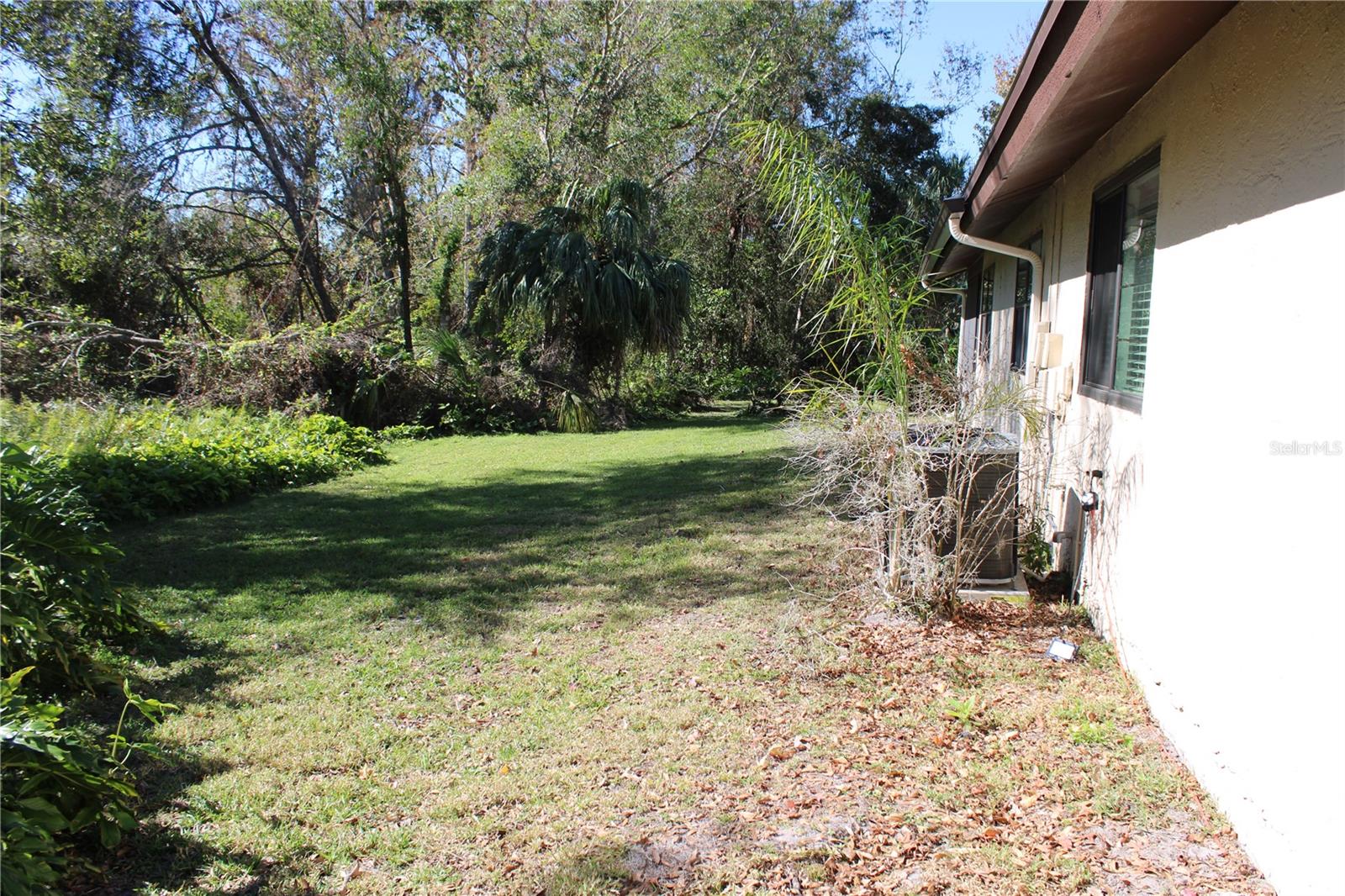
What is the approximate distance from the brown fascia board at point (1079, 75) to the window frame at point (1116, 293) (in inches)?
11.9

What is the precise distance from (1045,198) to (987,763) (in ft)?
15.7

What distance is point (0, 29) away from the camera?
493 inches

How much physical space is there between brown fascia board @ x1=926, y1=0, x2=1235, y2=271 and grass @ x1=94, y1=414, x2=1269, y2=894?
2.69m

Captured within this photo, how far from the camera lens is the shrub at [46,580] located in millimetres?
3439

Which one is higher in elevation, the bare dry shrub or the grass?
the bare dry shrub

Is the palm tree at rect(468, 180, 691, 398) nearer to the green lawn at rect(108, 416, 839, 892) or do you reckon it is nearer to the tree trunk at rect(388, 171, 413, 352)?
the tree trunk at rect(388, 171, 413, 352)

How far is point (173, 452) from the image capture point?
9289 mm

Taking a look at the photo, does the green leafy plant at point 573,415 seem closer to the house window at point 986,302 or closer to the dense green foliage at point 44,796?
the house window at point 986,302

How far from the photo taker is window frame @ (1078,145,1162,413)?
400cm

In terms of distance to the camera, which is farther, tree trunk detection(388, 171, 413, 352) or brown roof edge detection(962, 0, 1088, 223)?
tree trunk detection(388, 171, 413, 352)

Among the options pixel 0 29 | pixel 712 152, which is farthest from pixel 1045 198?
pixel 712 152

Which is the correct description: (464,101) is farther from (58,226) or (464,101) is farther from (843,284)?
(843,284)

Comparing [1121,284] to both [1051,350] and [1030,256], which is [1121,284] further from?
[1030,256]

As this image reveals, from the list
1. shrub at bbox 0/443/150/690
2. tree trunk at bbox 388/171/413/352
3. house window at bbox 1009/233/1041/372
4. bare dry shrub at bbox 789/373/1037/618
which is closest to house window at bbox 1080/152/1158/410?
bare dry shrub at bbox 789/373/1037/618
